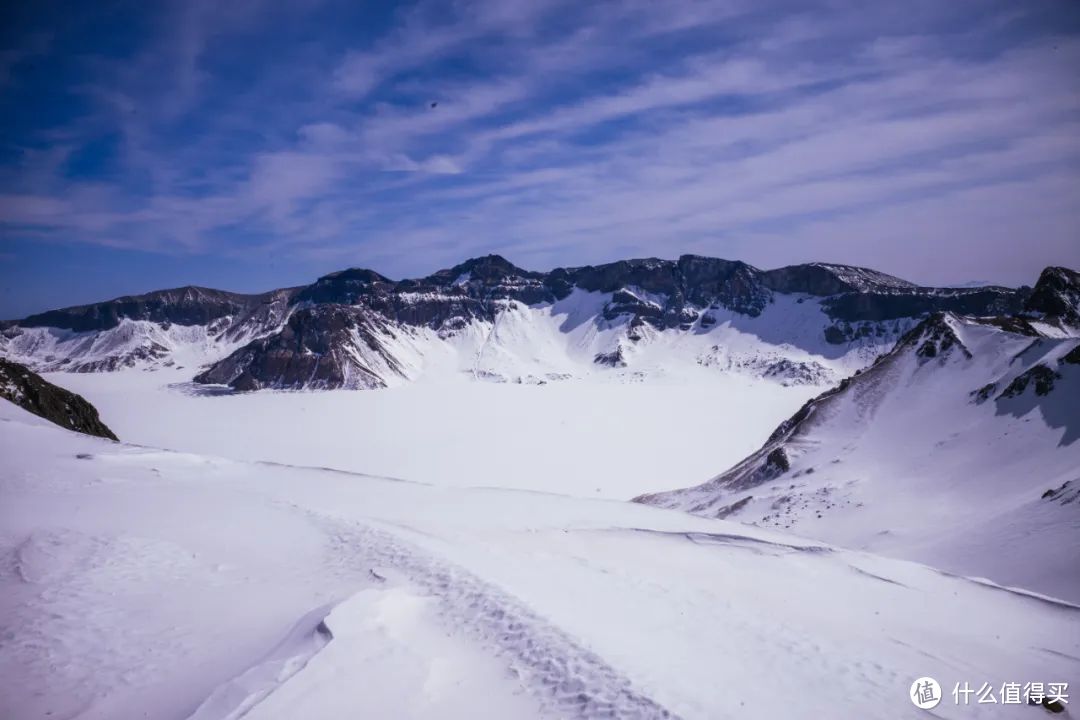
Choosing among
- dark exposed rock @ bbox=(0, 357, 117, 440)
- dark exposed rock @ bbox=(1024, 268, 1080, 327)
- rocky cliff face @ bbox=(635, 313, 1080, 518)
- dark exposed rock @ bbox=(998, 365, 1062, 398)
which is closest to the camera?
dark exposed rock @ bbox=(0, 357, 117, 440)

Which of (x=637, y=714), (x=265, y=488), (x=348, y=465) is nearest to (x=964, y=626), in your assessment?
(x=637, y=714)

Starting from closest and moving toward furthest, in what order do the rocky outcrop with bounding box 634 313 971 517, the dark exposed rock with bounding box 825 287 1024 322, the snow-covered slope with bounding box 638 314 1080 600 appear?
the snow-covered slope with bounding box 638 314 1080 600
the rocky outcrop with bounding box 634 313 971 517
the dark exposed rock with bounding box 825 287 1024 322

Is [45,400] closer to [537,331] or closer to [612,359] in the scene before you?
[612,359]

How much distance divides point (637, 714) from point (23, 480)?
57.5ft

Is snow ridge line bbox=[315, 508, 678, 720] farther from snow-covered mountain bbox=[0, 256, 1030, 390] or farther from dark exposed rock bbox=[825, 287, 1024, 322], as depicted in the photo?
dark exposed rock bbox=[825, 287, 1024, 322]

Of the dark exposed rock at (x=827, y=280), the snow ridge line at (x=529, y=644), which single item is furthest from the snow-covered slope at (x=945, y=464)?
the dark exposed rock at (x=827, y=280)

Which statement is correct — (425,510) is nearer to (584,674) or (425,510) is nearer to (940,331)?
(584,674)

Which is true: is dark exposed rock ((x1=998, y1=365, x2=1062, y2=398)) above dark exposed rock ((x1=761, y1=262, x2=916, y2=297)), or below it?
below

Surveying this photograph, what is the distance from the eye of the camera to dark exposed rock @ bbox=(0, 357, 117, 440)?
28.5 meters

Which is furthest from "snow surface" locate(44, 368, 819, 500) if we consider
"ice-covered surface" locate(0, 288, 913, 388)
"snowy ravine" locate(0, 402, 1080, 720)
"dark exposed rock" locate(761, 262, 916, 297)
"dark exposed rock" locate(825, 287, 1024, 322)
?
"dark exposed rock" locate(761, 262, 916, 297)
